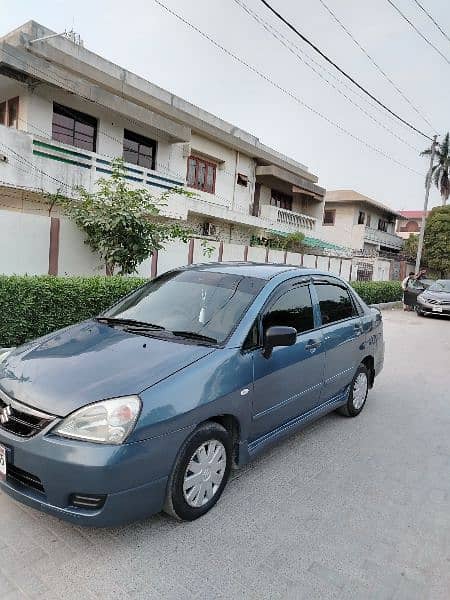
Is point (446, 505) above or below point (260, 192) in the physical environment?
below

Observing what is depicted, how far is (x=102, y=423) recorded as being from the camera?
2.32 meters

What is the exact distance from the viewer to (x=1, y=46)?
10195mm

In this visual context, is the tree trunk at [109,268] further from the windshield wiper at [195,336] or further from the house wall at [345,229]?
the house wall at [345,229]

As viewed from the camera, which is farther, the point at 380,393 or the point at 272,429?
the point at 380,393

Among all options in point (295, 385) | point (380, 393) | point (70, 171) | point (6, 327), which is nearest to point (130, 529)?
point (295, 385)

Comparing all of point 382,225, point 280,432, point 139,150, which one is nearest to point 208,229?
point 139,150

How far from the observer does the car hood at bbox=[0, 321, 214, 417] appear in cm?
242

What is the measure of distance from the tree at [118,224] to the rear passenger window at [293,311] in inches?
195

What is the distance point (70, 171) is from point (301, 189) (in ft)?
49.6

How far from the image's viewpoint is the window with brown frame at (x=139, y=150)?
49.8ft

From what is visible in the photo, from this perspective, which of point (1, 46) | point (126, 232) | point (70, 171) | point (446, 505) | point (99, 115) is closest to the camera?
point (446, 505)

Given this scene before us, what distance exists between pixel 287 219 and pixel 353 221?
41.3ft

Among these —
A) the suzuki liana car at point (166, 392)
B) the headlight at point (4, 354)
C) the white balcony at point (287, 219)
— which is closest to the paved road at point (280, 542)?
the suzuki liana car at point (166, 392)

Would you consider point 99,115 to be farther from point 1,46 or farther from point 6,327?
point 6,327
